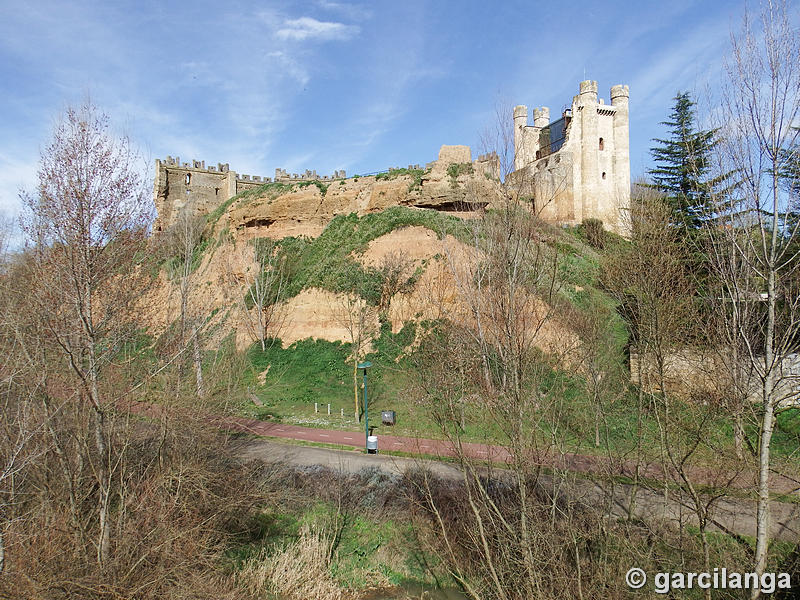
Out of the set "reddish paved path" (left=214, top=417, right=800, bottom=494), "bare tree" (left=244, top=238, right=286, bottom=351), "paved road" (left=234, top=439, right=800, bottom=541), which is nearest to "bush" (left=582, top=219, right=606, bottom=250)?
"bare tree" (left=244, top=238, right=286, bottom=351)

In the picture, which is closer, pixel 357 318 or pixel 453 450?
pixel 453 450

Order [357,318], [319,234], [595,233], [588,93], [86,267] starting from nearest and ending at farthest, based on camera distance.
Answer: [86,267]
[357,318]
[595,233]
[319,234]
[588,93]

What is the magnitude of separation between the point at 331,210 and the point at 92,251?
2652 centimetres

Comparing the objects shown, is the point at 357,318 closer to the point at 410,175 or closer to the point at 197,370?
the point at 197,370

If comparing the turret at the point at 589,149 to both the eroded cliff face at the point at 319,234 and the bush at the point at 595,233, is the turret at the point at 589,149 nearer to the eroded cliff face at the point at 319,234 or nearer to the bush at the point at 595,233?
the bush at the point at 595,233

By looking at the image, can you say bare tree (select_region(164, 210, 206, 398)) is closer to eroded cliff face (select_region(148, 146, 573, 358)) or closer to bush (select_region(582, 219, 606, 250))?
eroded cliff face (select_region(148, 146, 573, 358))

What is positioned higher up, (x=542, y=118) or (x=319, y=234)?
(x=542, y=118)

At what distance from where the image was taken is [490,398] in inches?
274

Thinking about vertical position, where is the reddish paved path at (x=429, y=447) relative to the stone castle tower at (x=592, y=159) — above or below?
below

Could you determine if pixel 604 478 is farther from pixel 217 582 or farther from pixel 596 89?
pixel 596 89

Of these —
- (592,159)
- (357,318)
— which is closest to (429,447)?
(357,318)

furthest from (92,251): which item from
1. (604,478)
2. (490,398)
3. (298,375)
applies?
(298,375)

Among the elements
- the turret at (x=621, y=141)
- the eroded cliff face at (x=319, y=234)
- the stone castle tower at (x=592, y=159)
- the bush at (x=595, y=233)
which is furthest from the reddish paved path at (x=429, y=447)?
the turret at (x=621, y=141)

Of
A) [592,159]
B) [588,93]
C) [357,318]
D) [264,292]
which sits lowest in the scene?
[357,318]
